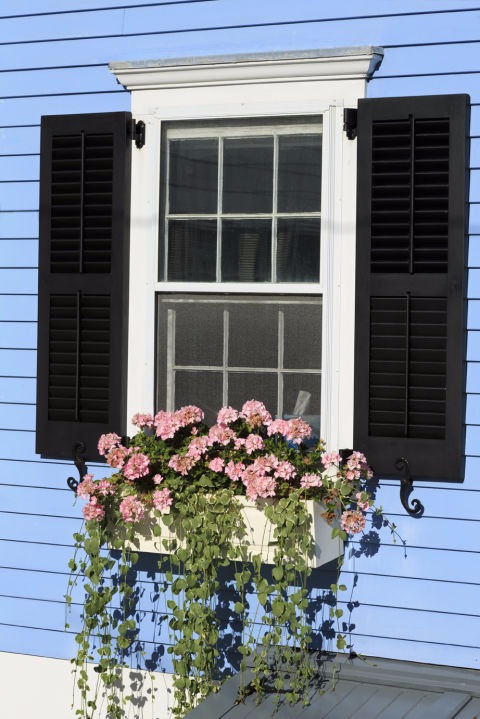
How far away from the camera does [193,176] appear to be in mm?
4762

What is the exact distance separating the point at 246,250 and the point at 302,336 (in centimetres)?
42

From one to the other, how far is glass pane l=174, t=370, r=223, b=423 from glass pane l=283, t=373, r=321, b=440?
287 millimetres

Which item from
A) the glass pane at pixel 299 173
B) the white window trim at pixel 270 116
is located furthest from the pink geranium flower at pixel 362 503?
the glass pane at pixel 299 173

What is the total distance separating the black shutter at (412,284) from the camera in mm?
4258

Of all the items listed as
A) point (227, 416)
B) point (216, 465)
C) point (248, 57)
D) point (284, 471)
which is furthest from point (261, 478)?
point (248, 57)

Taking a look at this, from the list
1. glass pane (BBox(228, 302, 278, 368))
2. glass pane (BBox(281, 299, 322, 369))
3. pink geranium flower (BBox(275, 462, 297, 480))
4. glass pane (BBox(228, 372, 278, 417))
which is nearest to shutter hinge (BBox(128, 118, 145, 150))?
glass pane (BBox(228, 302, 278, 368))

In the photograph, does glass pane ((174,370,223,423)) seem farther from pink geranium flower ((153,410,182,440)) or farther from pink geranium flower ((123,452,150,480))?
pink geranium flower ((123,452,150,480))

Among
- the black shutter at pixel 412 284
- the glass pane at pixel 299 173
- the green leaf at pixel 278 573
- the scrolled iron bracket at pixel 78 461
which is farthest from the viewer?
the scrolled iron bracket at pixel 78 461

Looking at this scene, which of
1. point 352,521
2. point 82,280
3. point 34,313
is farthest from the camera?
point 34,313

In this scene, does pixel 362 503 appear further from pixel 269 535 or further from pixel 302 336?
pixel 302 336

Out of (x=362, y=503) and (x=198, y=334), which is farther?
(x=198, y=334)

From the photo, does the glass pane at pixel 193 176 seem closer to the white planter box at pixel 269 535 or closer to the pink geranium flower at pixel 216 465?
the pink geranium flower at pixel 216 465

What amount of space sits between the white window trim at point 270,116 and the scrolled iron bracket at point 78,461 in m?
0.24

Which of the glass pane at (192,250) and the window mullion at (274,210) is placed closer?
the window mullion at (274,210)
